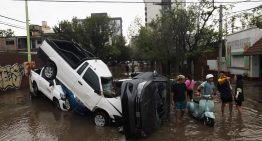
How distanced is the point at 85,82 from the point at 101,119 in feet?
5.30

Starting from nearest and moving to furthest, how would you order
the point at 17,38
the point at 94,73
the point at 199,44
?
the point at 94,73
the point at 199,44
the point at 17,38

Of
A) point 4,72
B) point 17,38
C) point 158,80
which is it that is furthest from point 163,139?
point 17,38

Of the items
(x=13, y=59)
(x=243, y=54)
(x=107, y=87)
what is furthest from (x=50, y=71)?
(x=243, y=54)

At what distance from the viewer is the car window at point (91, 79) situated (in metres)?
12.9

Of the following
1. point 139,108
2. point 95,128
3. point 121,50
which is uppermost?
point 121,50

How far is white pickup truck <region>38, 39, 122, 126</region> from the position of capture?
40.2ft

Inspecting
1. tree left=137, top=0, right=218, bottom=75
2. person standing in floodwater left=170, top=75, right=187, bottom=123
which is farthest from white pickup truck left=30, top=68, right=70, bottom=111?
tree left=137, top=0, right=218, bottom=75

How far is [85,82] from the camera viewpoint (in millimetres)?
13219

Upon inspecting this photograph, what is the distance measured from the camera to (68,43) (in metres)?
17.4

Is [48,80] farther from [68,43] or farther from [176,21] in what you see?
[176,21]

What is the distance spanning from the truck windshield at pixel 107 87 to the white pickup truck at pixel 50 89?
2163mm

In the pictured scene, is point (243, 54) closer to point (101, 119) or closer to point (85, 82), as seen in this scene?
point (85, 82)

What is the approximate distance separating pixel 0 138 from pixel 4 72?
14244 mm

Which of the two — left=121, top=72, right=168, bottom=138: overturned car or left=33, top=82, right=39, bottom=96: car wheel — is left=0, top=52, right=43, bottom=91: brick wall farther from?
left=121, top=72, right=168, bottom=138: overturned car
